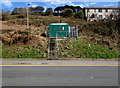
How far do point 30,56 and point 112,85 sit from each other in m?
8.32

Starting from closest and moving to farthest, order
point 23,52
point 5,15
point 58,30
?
point 23,52, point 58,30, point 5,15

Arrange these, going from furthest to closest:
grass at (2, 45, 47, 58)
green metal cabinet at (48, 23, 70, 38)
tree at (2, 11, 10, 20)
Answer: tree at (2, 11, 10, 20)
green metal cabinet at (48, 23, 70, 38)
grass at (2, 45, 47, 58)

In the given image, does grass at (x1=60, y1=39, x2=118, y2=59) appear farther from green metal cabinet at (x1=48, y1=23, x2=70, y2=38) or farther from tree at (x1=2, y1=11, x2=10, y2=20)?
tree at (x1=2, y1=11, x2=10, y2=20)

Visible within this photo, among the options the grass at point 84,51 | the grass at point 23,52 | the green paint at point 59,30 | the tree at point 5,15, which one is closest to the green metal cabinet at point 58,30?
the green paint at point 59,30

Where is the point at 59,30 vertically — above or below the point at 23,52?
above

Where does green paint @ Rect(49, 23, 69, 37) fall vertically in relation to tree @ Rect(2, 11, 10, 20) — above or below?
below

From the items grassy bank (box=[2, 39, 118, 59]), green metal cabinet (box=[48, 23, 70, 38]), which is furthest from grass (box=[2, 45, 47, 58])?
green metal cabinet (box=[48, 23, 70, 38])

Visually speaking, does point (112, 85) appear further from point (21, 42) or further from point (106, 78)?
point (21, 42)

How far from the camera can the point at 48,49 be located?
604 inches

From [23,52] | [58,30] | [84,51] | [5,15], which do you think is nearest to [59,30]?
[58,30]

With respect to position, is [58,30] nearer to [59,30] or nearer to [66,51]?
[59,30]

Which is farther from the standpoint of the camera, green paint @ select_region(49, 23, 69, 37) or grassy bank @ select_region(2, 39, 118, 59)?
green paint @ select_region(49, 23, 69, 37)

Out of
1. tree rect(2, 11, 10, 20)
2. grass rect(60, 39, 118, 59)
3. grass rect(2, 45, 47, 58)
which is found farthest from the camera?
tree rect(2, 11, 10, 20)

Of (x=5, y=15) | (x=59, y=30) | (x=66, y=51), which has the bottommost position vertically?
(x=66, y=51)
